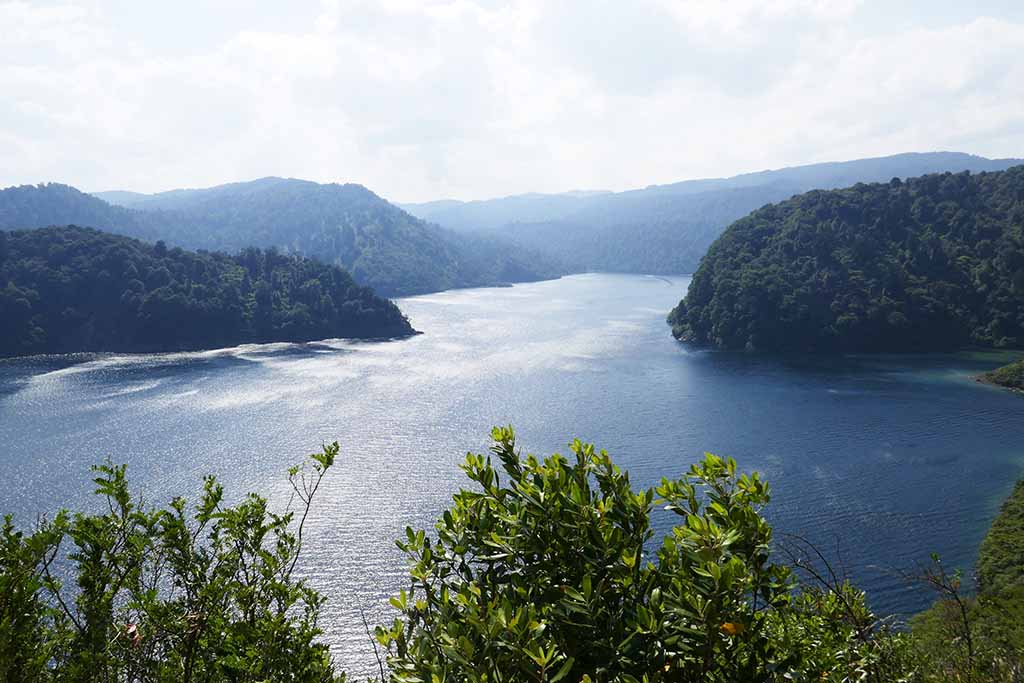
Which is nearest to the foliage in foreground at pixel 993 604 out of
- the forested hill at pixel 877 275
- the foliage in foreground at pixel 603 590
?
the foliage in foreground at pixel 603 590

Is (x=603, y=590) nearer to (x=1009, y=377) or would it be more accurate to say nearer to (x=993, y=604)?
(x=993, y=604)

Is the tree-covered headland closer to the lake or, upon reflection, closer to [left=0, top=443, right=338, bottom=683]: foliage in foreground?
[left=0, top=443, right=338, bottom=683]: foliage in foreground

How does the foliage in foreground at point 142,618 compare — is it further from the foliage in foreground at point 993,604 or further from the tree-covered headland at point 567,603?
the foliage in foreground at point 993,604

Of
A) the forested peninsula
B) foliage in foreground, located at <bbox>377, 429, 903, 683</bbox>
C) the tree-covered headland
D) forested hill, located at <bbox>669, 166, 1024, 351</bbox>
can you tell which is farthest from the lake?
foliage in foreground, located at <bbox>377, 429, 903, 683</bbox>

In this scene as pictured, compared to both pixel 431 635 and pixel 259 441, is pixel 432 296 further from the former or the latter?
pixel 431 635

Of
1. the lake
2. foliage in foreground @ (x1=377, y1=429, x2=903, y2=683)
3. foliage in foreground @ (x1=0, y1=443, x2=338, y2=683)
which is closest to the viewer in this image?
foliage in foreground @ (x1=377, y1=429, x2=903, y2=683)
